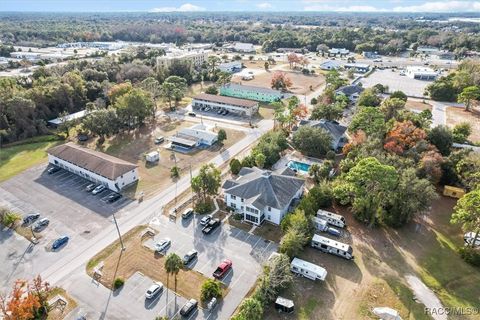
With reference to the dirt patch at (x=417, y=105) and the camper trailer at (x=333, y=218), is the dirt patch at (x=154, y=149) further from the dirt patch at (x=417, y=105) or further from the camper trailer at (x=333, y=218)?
the dirt patch at (x=417, y=105)

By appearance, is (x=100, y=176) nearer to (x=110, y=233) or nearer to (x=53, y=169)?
(x=53, y=169)

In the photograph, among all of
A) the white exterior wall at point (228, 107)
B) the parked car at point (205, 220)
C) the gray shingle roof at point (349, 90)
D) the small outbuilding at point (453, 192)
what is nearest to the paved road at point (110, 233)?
the parked car at point (205, 220)

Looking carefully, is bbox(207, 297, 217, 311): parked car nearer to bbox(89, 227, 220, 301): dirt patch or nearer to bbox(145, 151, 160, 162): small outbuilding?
bbox(89, 227, 220, 301): dirt patch

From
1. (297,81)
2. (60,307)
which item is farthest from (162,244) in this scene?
(297,81)

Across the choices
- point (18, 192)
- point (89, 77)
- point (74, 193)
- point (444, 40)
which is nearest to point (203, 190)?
point (74, 193)

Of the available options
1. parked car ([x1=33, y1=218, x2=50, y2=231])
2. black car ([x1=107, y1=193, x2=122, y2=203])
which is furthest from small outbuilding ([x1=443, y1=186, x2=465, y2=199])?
parked car ([x1=33, y1=218, x2=50, y2=231])
